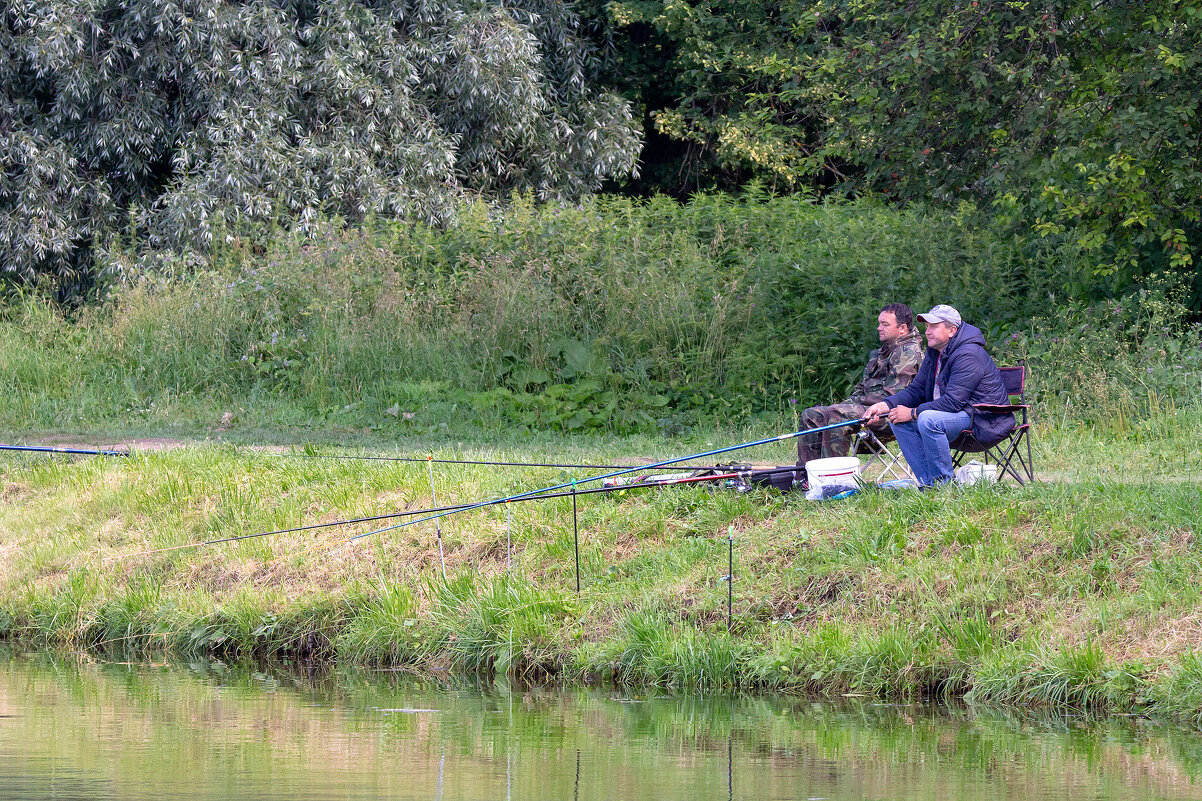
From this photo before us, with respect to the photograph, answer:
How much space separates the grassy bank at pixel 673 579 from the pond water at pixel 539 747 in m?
0.33

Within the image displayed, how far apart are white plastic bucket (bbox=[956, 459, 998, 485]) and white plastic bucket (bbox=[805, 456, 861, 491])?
25.3 inches

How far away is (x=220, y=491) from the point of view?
11.6 metres

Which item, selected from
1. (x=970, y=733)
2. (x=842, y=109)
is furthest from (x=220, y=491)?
(x=842, y=109)

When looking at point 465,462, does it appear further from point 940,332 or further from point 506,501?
point 940,332

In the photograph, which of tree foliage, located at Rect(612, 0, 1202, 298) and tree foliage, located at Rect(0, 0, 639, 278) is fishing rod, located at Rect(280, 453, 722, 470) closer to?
tree foliage, located at Rect(612, 0, 1202, 298)

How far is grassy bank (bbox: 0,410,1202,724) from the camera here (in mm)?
8336

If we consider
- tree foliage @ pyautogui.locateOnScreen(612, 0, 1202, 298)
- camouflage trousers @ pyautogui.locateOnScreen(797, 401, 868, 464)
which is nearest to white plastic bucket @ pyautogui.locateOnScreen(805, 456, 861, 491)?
camouflage trousers @ pyautogui.locateOnScreen(797, 401, 868, 464)

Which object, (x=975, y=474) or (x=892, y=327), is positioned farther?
(x=892, y=327)

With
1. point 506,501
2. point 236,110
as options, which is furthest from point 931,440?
point 236,110

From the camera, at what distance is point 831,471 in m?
9.69

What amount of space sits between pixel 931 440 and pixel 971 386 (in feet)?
1.30

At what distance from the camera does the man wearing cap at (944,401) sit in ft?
30.7

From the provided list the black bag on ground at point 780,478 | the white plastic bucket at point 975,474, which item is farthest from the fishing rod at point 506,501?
the white plastic bucket at point 975,474

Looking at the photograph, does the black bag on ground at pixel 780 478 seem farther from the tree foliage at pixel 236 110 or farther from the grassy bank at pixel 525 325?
the tree foliage at pixel 236 110
